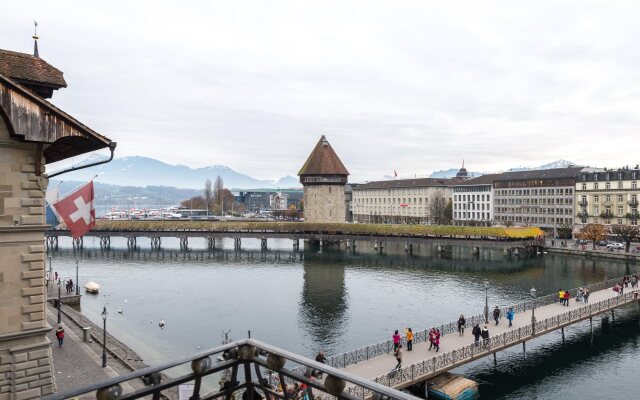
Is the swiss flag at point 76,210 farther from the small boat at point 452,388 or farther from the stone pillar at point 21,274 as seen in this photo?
the small boat at point 452,388

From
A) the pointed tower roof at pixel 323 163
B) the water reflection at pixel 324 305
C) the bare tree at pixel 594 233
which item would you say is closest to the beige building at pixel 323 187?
the pointed tower roof at pixel 323 163

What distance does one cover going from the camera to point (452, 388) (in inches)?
918

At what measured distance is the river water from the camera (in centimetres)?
2861

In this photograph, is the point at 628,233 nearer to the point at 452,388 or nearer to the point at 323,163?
the point at 323,163

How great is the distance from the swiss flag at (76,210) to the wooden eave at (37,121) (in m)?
4.43

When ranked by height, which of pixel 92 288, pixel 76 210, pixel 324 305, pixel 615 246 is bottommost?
pixel 324 305

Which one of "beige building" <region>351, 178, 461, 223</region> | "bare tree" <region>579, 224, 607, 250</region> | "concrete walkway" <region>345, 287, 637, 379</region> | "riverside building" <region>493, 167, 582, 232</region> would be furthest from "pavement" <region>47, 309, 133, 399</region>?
"beige building" <region>351, 178, 461, 223</region>

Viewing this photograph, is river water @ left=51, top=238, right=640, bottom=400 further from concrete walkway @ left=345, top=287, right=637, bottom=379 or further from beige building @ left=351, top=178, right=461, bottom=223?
beige building @ left=351, top=178, right=461, bottom=223

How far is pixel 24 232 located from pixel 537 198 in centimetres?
10827

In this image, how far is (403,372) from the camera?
72.9ft

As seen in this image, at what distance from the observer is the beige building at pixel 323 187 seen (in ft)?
333

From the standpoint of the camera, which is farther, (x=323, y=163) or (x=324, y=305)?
(x=323, y=163)

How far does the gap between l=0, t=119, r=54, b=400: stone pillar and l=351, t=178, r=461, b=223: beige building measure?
11999 cm

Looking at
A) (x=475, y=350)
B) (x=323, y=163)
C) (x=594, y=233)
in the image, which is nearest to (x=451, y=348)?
(x=475, y=350)
